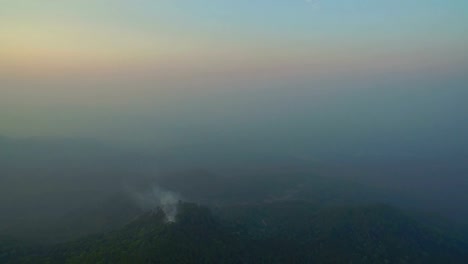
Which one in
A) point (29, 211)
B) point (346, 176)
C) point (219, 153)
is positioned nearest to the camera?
point (29, 211)

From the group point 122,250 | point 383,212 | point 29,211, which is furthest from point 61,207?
point 383,212

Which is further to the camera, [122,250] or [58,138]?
[58,138]

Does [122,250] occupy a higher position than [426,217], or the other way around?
[122,250]

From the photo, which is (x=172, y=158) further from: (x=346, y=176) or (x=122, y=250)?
(x=122, y=250)

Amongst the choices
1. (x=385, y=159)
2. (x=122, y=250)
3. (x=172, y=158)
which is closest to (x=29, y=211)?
(x=122, y=250)

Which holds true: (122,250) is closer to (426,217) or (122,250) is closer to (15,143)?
(426,217)

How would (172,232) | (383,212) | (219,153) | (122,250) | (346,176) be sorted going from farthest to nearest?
(219,153) < (346,176) < (383,212) < (172,232) < (122,250)
